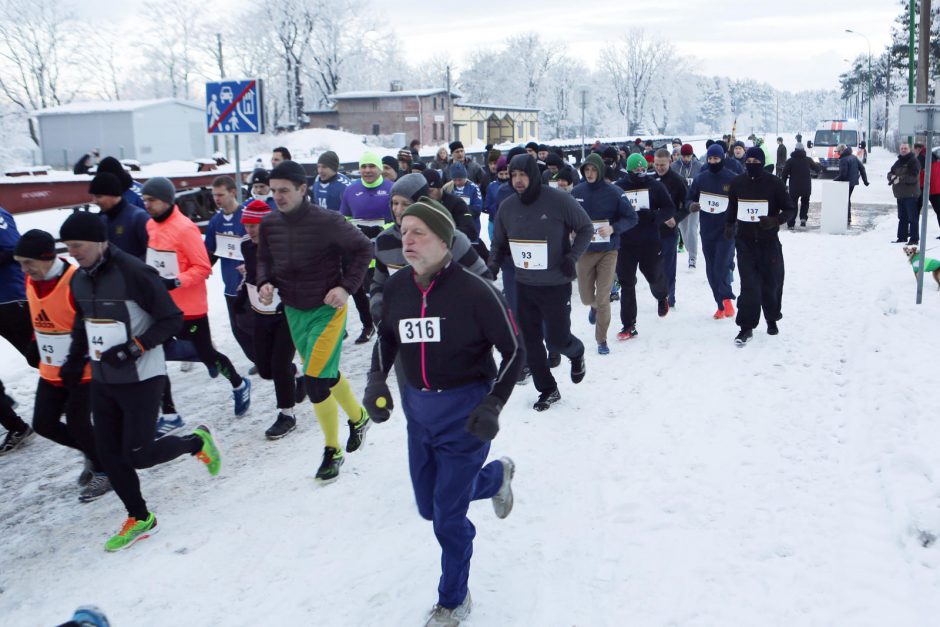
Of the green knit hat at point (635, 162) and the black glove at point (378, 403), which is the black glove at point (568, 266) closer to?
the black glove at point (378, 403)

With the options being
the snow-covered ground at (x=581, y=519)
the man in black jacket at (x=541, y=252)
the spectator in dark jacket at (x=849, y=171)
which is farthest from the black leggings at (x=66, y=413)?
the spectator in dark jacket at (x=849, y=171)

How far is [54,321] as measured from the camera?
5.24m

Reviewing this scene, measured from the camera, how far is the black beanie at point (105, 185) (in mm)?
6172

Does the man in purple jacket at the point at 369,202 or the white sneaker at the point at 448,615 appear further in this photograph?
the man in purple jacket at the point at 369,202

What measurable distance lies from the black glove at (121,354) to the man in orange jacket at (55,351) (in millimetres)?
757

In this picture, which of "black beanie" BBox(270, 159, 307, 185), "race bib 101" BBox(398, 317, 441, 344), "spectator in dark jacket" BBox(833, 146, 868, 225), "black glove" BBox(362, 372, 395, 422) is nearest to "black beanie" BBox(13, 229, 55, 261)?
"black beanie" BBox(270, 159, 307, 185)

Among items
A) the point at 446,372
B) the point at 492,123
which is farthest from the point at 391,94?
the point at 446,372

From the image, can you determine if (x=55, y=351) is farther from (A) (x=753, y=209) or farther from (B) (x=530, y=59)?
(B) (x=530, y=59)

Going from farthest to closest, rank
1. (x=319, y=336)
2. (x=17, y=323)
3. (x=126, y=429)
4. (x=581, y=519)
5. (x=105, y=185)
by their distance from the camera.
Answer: (x=17, y=323) → (x=105, y=185) → (x=319, y=336) → (x=581, y=519) → (x=126, y=429)

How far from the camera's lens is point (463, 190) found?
1137 centimetres

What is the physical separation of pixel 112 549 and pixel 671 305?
310 inches

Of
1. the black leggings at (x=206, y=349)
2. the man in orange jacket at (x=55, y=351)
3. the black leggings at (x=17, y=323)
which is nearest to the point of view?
the man in orange jacket at (x=55, y=351)

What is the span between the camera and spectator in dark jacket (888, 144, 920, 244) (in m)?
15.2

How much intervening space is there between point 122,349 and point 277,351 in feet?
5.71
